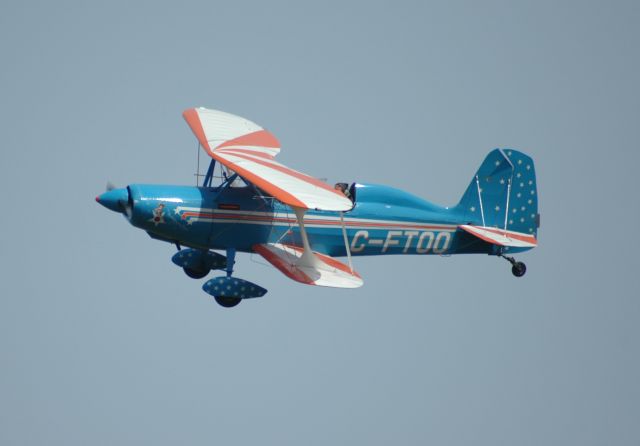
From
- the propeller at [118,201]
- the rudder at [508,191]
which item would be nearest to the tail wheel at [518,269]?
the rudder at [508,191]

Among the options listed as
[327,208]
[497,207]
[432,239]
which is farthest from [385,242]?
[327,208]

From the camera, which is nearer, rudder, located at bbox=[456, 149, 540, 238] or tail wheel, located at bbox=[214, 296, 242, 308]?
tail wheel, located at bbox=[214, 296, 242, 308]

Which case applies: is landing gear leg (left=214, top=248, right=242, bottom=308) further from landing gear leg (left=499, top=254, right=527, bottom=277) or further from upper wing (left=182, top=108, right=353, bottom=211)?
landing gear leg (left=499, top=254, right=527, bottom=277)

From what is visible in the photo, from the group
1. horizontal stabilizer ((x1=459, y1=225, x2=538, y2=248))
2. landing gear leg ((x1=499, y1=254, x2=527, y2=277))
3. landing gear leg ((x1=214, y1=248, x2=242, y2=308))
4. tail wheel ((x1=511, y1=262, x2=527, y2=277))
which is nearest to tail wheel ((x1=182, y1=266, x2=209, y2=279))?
landing gear leg ((x1=214, y1=248, x2=242, y2=308))

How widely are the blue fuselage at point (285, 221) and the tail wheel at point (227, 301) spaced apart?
93cm

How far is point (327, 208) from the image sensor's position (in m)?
17.1

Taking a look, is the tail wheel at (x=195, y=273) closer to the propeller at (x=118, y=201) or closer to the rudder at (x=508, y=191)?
the propeller at (x=118, y=201)

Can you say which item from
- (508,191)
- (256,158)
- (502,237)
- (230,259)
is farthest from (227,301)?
(508,191)

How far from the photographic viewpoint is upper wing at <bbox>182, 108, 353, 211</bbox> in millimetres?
17484

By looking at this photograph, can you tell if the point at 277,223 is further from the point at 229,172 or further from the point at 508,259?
the point at 508,259

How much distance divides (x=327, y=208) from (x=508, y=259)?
6101 mm

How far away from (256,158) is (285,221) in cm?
125

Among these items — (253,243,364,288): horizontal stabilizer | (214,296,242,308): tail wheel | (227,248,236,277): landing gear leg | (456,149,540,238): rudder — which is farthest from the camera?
(456,149,540,238): rudder

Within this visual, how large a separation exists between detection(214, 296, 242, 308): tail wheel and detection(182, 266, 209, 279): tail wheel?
1.68m
